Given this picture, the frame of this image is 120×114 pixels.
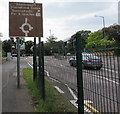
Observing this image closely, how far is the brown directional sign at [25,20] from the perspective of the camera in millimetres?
8258

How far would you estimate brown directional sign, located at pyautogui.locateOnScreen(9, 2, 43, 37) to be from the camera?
8.26 m

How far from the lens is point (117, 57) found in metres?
2.24

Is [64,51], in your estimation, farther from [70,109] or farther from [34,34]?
[34,34]

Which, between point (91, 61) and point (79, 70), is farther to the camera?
point (79, 70)

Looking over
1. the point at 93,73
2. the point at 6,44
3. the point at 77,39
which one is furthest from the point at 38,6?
the point at 6,44

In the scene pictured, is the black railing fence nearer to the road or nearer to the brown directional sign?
the road

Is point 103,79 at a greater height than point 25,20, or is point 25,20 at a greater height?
point 25,20

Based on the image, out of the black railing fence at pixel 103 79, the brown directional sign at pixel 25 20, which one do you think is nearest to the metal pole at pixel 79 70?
the black railing fence at pixel 103 79

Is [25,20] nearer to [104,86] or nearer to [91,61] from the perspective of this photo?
[91,61]

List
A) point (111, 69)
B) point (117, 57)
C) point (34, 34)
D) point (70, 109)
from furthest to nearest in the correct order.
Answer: point (34, 34), point (70, 109), point (111, 69), point (117, 57)

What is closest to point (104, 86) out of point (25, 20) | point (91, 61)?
point (91, 61)

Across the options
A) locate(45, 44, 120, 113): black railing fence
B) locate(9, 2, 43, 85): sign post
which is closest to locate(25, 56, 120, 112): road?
locate(45, 44, 120, 113): black railing fence

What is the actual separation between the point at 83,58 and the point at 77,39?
1.08 ft

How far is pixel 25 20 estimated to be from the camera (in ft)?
27.4
